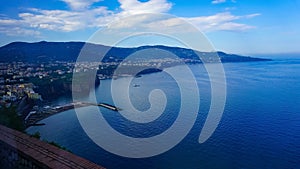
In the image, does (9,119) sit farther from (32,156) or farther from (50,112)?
(50,112)

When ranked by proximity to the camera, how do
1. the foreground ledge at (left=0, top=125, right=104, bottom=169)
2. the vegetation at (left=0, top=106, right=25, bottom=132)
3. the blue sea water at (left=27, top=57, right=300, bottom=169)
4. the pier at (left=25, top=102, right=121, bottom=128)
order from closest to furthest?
the foreground ledge at (left=0, top=125, right=104, bottom=169) < the vegetation at (left=0, top=106, right=25, bottom=132) < the blue sea water at (left=27, top=57, right=300, bottom=169) < the pier at (left=25, top=102, right=121, bottom=128)

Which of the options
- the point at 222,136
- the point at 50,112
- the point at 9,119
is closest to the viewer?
the point at 9,119

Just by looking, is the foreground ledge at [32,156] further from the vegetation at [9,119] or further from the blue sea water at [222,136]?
the blue sea water at [222,136]

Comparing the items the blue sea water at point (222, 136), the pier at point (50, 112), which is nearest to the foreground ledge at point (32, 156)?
the blue sea water at point (222, 136)

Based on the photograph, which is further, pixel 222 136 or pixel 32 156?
pixel 222 136

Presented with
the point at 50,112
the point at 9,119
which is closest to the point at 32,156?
the point at 9,119

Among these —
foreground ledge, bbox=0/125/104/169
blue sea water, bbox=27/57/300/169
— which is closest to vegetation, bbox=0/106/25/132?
foreground ledge, bbox=0/125/104/169

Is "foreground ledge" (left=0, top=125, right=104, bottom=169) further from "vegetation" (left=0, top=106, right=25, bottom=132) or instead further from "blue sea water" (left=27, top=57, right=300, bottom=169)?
"blue sea water" (left=27, top=57, right=300, bottom=169)

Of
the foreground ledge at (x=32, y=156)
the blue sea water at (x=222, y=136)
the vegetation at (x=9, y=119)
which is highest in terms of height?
the foreground ledge at (x=32, y=156)

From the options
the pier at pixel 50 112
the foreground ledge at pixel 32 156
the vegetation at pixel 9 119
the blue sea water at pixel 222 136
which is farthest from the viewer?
the pier at pixel 50 112

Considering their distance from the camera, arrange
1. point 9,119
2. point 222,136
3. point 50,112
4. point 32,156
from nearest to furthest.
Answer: point 32,156
point 9,119
point 222,136
point 50,112

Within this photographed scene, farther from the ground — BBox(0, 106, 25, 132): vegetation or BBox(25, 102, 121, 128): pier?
BBox(0, 106, 25, 132): vegetation
